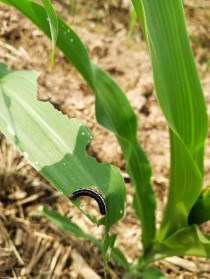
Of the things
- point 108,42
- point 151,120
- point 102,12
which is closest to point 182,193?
point 151,120

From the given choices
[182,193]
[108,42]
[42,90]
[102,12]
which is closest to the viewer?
[182,193]

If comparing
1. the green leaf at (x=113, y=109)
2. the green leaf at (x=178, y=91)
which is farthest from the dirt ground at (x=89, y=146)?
the green leaf at (x=178, y=91)

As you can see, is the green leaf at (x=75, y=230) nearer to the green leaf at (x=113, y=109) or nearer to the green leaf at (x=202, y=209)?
the green leaf at (x=113, y=109)

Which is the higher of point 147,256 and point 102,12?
point 102,12

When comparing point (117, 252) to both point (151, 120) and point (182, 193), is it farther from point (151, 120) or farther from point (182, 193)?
point (151, 120)

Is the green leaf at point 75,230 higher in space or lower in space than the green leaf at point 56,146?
lower

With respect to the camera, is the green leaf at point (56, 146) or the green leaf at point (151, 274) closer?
the green leaf at point (56, 146)
